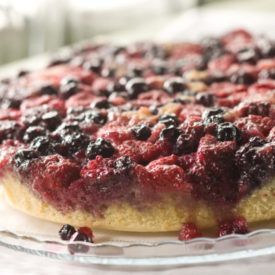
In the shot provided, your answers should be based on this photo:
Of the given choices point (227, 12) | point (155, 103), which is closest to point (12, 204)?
point (155, 103)

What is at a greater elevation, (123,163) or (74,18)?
(123,163)

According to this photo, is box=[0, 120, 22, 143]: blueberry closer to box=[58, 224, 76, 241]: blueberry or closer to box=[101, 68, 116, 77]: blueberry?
box=[58, 224, 76, 241]: blueberry

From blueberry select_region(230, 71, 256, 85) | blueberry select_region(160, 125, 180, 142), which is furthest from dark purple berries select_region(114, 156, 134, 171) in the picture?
blueberry select_region(230, 71, 256, 85)

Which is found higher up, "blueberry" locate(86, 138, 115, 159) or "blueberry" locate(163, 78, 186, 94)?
"blueberry" locate(86, 138, 115, 159)

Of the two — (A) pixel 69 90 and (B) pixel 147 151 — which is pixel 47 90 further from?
(B) pixel 147 151

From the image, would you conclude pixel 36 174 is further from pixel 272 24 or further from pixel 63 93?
pixel 272 24

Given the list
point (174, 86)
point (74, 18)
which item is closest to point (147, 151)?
point (174, 86)

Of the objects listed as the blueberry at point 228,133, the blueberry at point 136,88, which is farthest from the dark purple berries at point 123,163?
the blueberry at point 136,88
